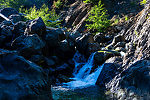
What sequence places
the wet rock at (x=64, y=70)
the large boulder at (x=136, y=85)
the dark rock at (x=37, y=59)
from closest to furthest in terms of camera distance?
the large boulder at (x=136, y=85) → the dark rock at (x=37, y=59) → the wet rock at (x=64, y=70)

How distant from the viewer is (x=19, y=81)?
12.2 feet

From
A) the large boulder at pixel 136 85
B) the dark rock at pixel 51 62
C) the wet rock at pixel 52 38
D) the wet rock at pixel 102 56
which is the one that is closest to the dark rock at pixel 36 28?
the wet rock at pixel 52 38

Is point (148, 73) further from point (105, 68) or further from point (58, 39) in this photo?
point (58, 39)

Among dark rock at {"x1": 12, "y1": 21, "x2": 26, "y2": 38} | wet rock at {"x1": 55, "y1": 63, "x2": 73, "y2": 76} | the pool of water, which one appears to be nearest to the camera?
the pool of water


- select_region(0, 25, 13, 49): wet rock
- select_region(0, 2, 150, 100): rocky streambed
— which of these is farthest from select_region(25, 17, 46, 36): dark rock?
select_region(0, 25, 13, 49): wet rock

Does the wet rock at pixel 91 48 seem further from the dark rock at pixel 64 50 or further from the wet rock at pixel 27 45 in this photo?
the wet rock at pixel 27 45

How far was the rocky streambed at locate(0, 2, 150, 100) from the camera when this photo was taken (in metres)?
3.90

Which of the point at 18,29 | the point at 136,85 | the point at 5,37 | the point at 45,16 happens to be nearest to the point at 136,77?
the point at 136,85

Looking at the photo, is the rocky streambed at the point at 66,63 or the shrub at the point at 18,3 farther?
the shrub at the point at 18,3

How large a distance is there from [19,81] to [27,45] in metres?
8.24

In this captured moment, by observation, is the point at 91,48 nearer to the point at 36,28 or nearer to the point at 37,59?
the point at 37,59

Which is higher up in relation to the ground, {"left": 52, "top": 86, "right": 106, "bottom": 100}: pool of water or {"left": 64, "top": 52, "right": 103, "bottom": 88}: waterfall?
{"left": 64, "top": 52, "right": 103, "bottom": 88}: waterfall

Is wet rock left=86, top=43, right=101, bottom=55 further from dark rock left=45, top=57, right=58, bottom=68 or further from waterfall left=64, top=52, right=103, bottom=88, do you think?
dark rock left=45, top=57, right=58, bottom=68

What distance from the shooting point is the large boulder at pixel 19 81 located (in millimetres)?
3355
